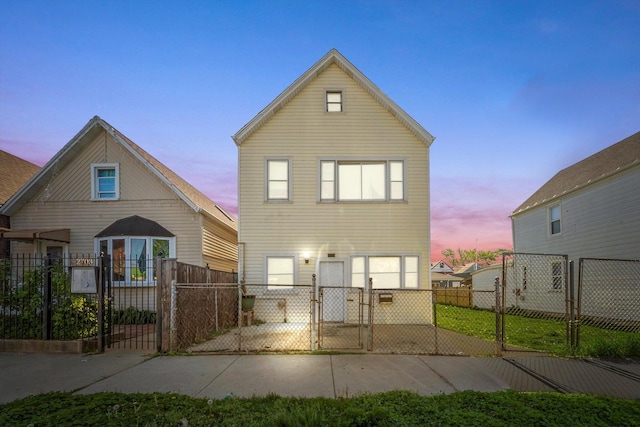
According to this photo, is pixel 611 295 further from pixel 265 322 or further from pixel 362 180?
pixel 265 322

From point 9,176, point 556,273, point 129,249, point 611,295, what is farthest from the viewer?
→ point 556,273

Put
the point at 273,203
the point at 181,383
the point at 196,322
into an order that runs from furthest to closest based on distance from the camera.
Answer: the point at 273,203 < the point at 196,322 < the point at 181,383

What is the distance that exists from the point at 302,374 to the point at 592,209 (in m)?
15.7

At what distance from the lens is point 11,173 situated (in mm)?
19109

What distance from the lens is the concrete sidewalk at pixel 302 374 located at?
607cm

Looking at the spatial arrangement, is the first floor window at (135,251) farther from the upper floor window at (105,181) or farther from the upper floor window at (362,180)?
the upper floor window at (362,180)

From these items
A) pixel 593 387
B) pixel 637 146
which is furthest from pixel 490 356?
pixel 637 146

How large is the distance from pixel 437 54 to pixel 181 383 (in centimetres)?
1718

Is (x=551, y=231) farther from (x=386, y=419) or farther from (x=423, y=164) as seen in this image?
(x=386, y=419)

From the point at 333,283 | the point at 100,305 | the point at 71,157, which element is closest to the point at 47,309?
the point at 100,305

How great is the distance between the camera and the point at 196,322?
10086 millimetres

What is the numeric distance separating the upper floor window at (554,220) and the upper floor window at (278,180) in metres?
13.7

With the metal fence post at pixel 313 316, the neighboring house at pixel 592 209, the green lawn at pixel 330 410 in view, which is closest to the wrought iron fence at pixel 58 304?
the green lawn at pixel 330 410

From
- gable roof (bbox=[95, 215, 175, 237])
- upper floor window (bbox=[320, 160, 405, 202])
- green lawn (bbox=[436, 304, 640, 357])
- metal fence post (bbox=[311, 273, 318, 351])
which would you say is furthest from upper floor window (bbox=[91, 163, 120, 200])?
green lawn (bbox=[436, 304, 640, 357])
